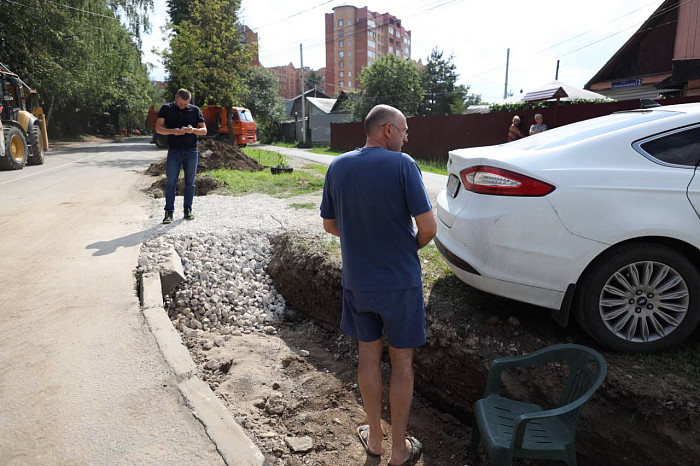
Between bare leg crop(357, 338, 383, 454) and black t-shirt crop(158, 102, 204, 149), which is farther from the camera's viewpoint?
black t-shirt crop(158, 102, 204, 149)

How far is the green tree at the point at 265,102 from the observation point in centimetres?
4128

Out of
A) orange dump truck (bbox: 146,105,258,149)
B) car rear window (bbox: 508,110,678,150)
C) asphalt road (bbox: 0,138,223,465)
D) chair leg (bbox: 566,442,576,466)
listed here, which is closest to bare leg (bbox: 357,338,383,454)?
asphalt road (bbox: 0,138,223,465)

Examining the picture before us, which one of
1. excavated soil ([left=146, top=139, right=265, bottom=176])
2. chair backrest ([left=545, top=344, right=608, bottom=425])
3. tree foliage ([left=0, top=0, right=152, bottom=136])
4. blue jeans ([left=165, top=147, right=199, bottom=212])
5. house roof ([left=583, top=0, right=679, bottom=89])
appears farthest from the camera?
tree foliage ([left=0, top=0, right=152, bottom=136])

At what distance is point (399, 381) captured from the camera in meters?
2.61

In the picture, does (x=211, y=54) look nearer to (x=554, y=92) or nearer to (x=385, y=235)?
(x=554, y=92)

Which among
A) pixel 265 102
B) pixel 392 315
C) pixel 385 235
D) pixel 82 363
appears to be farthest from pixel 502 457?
pixel 265 102

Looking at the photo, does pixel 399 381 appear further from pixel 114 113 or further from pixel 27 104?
pixel 114 113

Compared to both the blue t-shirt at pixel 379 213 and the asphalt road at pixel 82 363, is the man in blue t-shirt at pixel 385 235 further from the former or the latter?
the asphalt road at pixel 82 363

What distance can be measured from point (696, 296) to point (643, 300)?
0.29 meters

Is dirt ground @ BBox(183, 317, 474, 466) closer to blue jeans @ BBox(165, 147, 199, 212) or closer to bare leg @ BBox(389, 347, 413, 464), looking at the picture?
bare leg @ BBox(389, 347, 413, 464)

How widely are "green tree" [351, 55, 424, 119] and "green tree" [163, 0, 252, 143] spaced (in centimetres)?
1335

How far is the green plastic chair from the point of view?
2289 millimetres

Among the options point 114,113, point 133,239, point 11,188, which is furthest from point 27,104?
point 114,113

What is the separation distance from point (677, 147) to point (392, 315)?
220 cm
